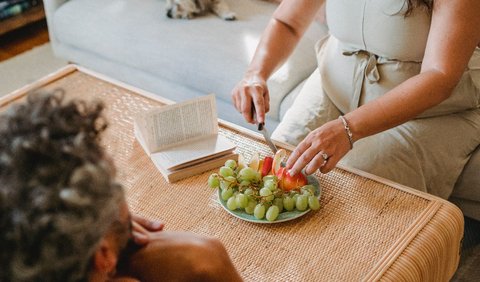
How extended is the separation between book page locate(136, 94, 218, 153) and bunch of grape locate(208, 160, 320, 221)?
6.5 inches

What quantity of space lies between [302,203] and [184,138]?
35 centimetres

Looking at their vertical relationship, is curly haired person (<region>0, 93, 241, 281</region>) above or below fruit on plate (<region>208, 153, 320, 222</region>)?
above

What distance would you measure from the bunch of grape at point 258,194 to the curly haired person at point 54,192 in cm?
51

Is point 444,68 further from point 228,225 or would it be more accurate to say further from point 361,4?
point 228,225

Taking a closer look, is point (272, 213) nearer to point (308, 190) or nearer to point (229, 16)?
point (308, 190)

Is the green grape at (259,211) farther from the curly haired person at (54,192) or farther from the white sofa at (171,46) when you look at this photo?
the white sofa at (171,46)

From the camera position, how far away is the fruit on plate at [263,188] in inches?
45.7

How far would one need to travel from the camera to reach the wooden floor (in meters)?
3.01

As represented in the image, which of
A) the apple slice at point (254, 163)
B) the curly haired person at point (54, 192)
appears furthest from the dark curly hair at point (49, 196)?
the apple slice at point (254, 163)

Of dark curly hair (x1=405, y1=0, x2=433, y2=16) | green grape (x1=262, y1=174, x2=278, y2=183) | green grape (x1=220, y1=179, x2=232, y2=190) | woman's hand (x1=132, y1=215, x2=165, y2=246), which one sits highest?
dark curly hair (x1=405, y1=0, x2=433, y2=16)

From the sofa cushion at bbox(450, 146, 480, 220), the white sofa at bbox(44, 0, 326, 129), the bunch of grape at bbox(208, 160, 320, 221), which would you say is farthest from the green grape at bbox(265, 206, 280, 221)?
the white sofa at bbox(44, 0, 326, 129)

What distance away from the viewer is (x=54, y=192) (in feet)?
1.91

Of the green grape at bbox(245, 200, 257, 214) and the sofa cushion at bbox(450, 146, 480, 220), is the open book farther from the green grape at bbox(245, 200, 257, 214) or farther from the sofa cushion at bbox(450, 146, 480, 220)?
the sofa cushion at bbox(450, 146, 480, 220)

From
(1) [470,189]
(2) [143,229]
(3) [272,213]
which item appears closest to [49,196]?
(2) [143,229]
